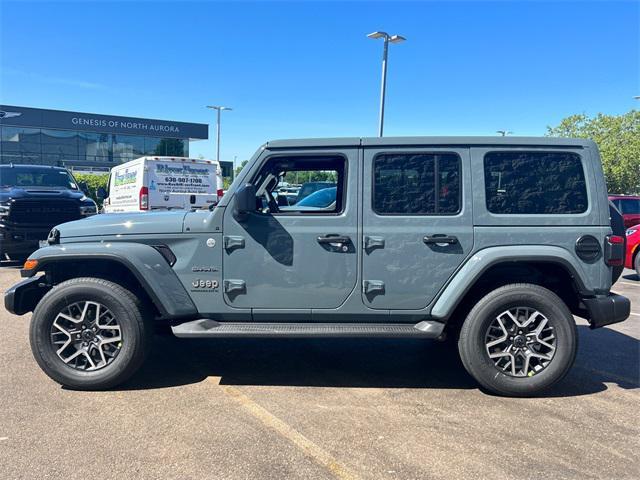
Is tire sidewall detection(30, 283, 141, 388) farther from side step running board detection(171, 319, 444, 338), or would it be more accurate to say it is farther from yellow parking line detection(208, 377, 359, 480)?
yellow parking line detection(208, 377, 359, 480)

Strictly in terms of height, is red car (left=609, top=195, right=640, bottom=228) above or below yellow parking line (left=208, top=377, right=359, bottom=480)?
above

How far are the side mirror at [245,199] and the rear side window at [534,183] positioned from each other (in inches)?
73.5

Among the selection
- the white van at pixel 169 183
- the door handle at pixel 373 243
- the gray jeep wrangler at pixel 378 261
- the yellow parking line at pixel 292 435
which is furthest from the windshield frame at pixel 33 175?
the door handle at pixel 373 243

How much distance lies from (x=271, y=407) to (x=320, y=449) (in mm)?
691

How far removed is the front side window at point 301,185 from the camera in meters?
4.04

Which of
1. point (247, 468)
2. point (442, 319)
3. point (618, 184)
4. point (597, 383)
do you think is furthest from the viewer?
point (618, 184)

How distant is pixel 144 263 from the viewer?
3818 millimetres

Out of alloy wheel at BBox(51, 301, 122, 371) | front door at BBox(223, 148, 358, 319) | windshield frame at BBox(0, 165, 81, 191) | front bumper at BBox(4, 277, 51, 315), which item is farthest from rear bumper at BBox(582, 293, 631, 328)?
windshield frame at BBox(0, 165, 81, 191)

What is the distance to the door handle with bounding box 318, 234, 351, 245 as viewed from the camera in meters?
3.87

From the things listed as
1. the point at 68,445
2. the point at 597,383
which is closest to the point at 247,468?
the point at 68,445

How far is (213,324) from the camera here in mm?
3908

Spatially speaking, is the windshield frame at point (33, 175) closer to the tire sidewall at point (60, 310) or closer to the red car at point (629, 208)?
the tire sidewall at point (60, 310)

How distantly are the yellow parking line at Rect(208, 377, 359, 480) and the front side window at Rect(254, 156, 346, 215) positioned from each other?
147 cm

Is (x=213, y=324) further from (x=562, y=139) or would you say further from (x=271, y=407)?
(x=562, y=139)
